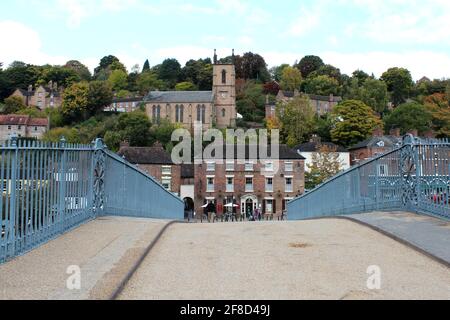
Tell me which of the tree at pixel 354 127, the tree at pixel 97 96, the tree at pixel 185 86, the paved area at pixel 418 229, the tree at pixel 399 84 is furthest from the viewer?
the tree at pixel 185 86

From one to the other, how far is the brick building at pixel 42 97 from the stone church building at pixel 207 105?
36.1m

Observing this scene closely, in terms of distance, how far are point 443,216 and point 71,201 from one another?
785cm

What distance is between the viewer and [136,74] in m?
187

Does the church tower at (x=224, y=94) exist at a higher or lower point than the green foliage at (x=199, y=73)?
lower

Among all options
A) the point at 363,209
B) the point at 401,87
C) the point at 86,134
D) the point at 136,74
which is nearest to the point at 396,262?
the point at 363,209

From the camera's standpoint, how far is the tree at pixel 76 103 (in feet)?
403

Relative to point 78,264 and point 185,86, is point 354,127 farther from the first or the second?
point 78,264

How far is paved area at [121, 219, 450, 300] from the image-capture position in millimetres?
6363

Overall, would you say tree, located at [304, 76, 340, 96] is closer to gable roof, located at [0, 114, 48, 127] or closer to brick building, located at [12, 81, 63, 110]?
gable roof, located at [0, 114, 48, 127]

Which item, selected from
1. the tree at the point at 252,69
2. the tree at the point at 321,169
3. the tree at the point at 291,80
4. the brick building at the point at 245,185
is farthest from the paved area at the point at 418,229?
the tree at the point at 252,69

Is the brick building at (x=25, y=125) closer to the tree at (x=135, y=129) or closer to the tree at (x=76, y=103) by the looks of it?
the tree at (x=76, y=103)

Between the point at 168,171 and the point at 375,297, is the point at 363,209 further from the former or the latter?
A: the point at 168,171

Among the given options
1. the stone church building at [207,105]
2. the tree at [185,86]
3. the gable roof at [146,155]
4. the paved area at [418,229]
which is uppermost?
the tree at [185,86]

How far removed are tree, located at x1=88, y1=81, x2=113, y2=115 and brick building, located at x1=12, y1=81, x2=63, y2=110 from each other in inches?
1023
